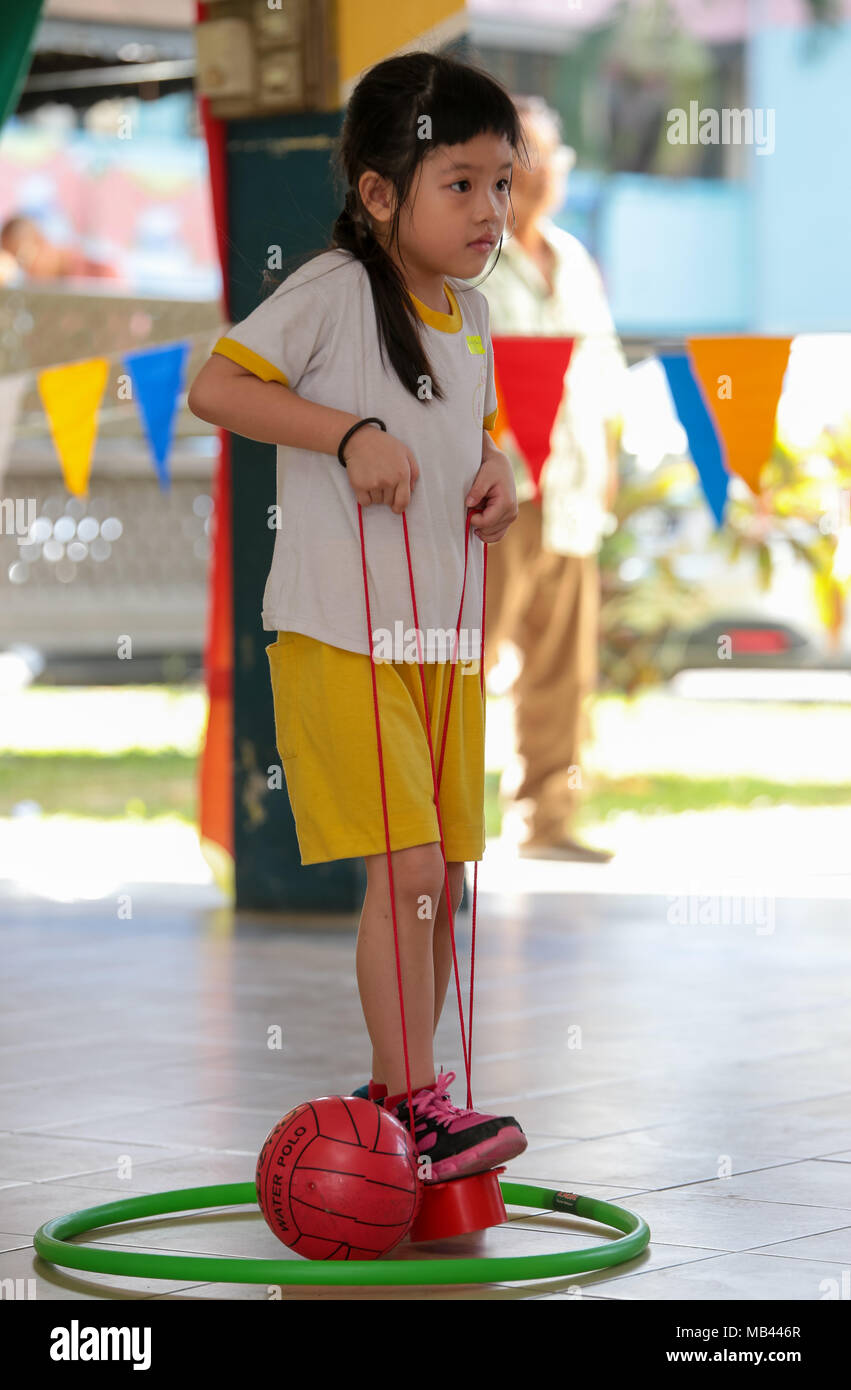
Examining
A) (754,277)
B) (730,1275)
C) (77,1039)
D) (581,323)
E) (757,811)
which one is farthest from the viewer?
(754,277)

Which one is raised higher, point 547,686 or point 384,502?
point 384,502

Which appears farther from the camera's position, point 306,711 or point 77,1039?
point 77,1039

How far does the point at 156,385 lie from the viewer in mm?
6836

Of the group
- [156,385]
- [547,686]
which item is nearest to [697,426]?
[156,385]

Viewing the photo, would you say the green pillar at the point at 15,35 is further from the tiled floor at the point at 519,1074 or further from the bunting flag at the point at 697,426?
the tiled floor at the point at 519,1074

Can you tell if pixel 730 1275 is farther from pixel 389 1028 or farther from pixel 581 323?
pixel 581 323

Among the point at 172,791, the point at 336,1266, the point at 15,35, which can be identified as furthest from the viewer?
the point at 172,791

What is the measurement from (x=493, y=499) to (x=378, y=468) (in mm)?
278

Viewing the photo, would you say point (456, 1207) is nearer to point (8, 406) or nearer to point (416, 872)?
point (416, 872)

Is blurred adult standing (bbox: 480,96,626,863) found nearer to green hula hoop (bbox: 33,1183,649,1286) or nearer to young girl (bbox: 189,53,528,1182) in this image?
young girl (bbox: 189,53,528,1182)

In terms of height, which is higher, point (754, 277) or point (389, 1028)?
point (754, 277)

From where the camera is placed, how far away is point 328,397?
9.69ft
